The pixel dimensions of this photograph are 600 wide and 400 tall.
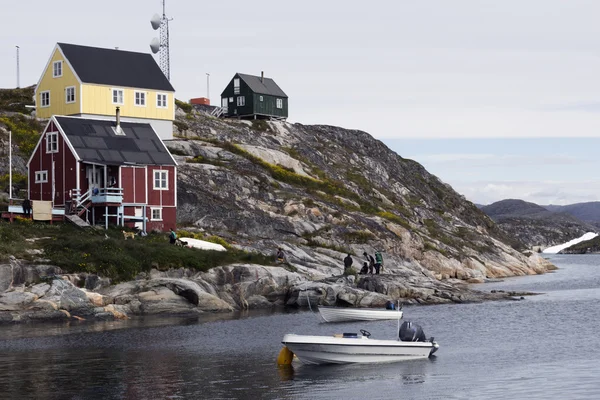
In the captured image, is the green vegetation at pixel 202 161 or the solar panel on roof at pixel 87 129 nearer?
the solar panel on roof at pixel 87 129

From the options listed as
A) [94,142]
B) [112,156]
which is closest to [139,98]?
[94,142]

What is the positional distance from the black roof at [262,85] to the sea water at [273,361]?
70.4 m

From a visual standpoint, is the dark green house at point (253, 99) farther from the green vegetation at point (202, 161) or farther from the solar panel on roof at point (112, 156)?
the solar panel on roof at point (112, 156)

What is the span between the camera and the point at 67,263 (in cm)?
6341

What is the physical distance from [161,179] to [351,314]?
27.5m

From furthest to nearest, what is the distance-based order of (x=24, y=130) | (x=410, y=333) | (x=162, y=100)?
(x=162, y=100) < (x=24, y=130) < (x=410, y=333)

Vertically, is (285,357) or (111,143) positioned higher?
(111,143)

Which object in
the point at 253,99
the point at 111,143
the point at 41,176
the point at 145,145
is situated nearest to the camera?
the point at 111,143

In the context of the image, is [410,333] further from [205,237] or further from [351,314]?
[205,237]

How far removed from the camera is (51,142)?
78.7m

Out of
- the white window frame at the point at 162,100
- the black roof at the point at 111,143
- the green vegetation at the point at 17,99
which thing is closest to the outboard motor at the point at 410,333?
the black roof at the point at 111,143

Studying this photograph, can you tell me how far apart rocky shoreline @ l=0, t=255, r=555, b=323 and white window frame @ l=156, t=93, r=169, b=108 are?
34.1 metres

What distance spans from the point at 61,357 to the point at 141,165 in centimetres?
3596

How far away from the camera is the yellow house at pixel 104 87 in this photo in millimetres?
93500
